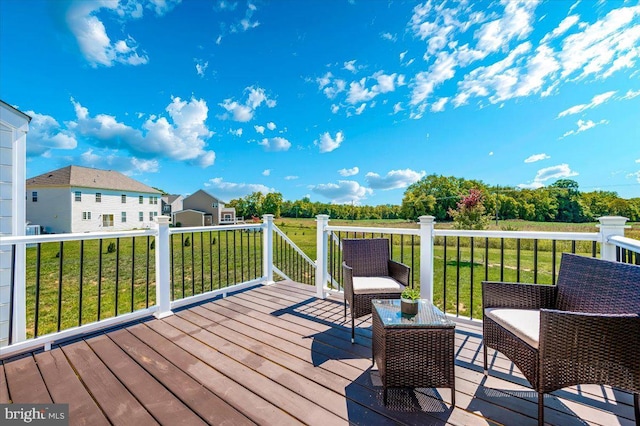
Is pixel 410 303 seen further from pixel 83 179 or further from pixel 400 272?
pixel 83 179

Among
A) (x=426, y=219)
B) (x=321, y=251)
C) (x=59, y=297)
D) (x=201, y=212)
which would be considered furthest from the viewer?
(x=201, y=212)

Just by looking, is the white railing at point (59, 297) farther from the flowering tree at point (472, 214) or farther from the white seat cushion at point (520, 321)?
the flowering tree at point (472, 214)

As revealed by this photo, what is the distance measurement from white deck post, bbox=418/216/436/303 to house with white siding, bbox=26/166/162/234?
21.9 meters

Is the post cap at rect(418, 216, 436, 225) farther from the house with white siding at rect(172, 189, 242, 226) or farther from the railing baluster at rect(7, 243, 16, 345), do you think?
the house with white siding at rect(172, 189, 242, 226)

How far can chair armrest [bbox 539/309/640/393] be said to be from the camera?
131 cm

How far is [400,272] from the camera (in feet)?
9.37

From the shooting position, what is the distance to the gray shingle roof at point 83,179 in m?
22.2

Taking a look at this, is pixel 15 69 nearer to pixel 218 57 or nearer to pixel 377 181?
pixel 218 57

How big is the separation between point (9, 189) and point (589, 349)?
4.77 meters

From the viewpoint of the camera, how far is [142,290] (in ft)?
20.2

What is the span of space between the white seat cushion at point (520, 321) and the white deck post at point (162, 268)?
10.8 feet

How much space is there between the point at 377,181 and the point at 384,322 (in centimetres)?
3143

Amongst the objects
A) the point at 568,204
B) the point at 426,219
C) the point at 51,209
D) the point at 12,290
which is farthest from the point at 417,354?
the point at 51,209

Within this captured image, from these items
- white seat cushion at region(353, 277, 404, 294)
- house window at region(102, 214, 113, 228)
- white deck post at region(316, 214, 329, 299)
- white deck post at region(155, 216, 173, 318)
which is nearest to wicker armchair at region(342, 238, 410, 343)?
white seat cushion at region(353, 277, 404, 294)
